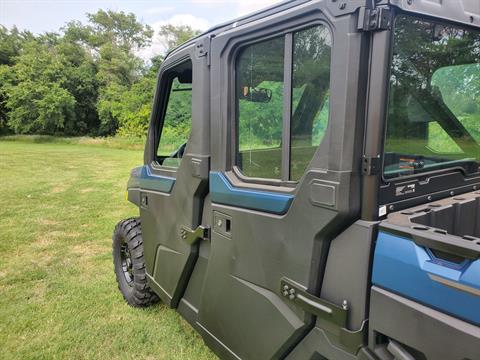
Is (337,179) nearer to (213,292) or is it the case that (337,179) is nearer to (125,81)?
(213,292)

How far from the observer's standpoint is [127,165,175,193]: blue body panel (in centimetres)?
261

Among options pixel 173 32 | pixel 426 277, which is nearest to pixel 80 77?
pixel 173 32

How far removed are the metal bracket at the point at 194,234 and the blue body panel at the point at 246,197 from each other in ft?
0.78

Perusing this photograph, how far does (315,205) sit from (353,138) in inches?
12.6

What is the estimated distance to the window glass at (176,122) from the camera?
242 cm

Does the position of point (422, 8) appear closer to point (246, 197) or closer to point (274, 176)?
point (274, 176)

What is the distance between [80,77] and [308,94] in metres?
42.7

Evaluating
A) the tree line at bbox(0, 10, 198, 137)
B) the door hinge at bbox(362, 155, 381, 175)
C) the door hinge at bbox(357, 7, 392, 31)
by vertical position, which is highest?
the tree line at bbox(0, 10, 198, 137)

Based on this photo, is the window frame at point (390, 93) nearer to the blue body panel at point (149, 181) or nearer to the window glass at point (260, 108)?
the window glass at point (260, 108)

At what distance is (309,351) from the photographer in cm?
170

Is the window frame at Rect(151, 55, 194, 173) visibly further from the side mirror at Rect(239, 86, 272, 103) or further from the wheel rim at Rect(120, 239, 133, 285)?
the wheel rim at Rect(120, 239, 133, 285)

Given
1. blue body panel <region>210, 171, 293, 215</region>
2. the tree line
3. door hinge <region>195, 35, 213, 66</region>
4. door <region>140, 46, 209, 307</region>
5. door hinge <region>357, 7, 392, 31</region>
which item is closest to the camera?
door hinge <region>357, 7, 392, 31</region>

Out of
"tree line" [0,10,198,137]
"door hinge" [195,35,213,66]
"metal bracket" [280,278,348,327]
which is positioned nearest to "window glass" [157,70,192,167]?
"door hinge" [195,35,213,66]

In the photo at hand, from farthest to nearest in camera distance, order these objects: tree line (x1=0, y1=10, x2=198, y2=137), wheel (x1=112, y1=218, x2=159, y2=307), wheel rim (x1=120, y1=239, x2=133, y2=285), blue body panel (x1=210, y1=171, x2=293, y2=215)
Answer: tree line (x1=0, y1=10, x2=198, y2=137)
wheel rim (x1=120, y1=239, x2=133, y2=285)
wheel (x1=112, y1=218, x2=159, y2=307)
blue body panel (x1=210, y1=171, x2=293, y2=215)
